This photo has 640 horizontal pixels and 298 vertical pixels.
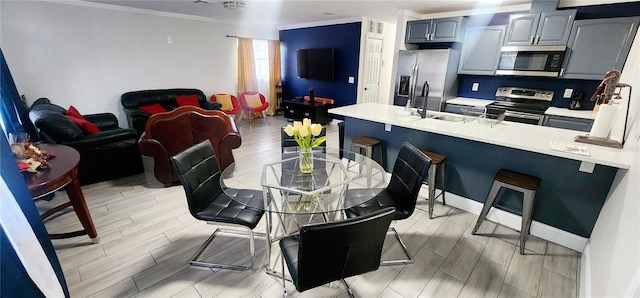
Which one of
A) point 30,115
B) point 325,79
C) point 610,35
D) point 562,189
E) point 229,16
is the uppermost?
point 229,16

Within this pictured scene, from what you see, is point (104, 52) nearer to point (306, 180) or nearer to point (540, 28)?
point (306, 180)

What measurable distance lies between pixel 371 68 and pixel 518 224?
4303mm

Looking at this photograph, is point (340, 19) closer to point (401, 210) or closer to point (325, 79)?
point (325, 79)

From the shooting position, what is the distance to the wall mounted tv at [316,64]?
6.07m

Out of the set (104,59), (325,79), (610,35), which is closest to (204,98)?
(104,59)

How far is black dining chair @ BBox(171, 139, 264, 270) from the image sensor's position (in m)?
1.74

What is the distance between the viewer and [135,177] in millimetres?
3299

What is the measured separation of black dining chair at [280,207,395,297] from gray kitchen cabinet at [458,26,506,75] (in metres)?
3.89

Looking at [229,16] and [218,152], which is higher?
[229,16]

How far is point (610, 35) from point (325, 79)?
14.9 feet

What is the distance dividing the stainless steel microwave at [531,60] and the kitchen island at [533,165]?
160 cm

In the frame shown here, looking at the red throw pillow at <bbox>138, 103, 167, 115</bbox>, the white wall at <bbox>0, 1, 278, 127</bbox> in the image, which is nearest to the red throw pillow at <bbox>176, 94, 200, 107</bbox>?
the red throw pillow at <bbox>138, 103, 167, 115</bbox>

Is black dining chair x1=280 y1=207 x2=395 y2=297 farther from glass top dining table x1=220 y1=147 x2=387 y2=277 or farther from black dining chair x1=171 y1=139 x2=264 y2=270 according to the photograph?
black dining chair x1=171 y1=139 x2=264 y2=270

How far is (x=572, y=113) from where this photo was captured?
345cm
